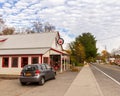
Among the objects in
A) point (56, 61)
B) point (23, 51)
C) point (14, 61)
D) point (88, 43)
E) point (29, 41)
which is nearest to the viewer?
point (14, 61)

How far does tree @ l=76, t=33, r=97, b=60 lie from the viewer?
299 feet

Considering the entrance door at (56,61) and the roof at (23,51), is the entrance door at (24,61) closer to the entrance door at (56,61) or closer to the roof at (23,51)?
the roof at (23,51)

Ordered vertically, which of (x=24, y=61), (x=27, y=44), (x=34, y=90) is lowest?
(x=34, y=90)

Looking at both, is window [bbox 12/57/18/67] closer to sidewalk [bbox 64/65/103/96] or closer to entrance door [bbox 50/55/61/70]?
entrance door [bbox 50/55/61/70]

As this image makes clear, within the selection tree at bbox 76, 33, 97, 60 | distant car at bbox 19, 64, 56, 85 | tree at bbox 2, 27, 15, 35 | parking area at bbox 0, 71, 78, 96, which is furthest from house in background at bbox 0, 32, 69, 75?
tree at bbox 76, 33, 97, 60

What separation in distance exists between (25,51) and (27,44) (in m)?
3.15

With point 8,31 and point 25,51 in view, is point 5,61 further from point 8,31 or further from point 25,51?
point 8,31

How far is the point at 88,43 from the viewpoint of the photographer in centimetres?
9181

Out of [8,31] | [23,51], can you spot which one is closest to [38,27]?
[8,31]

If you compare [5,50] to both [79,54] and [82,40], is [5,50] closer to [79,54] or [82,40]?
[79,54]

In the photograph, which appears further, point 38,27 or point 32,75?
point 38,27

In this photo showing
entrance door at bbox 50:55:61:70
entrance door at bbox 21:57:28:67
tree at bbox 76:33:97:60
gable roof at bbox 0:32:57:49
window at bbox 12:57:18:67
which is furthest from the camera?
tree at bbox 76:33:97:60

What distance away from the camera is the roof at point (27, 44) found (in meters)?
32.2

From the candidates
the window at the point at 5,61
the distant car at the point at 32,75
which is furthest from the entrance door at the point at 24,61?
the distant car at the point at 32,75
